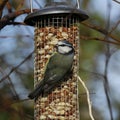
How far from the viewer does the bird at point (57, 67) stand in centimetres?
367

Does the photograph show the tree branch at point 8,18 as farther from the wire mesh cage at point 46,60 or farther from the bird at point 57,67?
the bird at point 57,67

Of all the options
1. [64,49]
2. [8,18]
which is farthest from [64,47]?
[8,18]

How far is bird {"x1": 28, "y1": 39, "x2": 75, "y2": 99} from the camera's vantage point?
12.0 ft

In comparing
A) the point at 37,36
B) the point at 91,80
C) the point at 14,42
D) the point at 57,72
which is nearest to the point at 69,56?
the point at 57,72

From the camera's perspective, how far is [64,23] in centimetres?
390

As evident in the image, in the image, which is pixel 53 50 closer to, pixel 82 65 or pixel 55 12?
pixel 55 12

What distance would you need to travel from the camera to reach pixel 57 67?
12.1ft

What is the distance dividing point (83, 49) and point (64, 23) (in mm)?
2198

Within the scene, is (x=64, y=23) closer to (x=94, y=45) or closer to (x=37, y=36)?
(x=37, y=36)

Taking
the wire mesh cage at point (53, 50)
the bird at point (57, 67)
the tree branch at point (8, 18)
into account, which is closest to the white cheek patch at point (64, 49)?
the bird at point (57, 67)

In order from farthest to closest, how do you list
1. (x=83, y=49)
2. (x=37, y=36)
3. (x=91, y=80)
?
(x=83, y=49)
(x=91, y=80)
(x=37, y=36)

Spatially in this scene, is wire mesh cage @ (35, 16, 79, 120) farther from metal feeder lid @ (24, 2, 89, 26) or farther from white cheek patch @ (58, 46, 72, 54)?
white cheek patch @ (58, 46, 72, 54)

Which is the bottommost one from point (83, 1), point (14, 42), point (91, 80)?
point (91, 80)

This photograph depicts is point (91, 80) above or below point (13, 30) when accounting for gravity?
below
